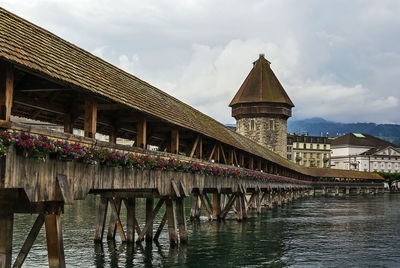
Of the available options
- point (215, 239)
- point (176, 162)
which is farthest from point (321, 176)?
point (176, 162)

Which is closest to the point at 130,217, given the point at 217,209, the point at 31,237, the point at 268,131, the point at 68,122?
the point at 68,122

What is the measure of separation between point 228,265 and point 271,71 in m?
59.8

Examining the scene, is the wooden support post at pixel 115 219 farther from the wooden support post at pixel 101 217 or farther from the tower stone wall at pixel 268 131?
the tower stone wall at pixel 268 131

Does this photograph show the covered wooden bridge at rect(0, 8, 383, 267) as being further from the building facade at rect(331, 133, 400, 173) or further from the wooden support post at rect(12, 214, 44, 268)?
the building facade at rect(331, 133, 400, 173)

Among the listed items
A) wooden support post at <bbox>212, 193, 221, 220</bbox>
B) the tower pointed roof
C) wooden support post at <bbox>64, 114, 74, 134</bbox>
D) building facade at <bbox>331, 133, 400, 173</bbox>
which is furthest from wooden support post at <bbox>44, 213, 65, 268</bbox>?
building facade at <bbox>331, 133, 400, 173</bbox>

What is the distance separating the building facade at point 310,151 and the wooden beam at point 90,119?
105 metres

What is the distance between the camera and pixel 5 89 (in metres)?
8.32

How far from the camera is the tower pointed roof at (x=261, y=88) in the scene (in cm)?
6681

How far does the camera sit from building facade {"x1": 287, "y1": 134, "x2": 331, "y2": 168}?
115500 mm

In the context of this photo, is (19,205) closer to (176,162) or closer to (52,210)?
(52,210)

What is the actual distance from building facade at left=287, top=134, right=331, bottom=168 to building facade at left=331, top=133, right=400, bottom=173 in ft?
21.7

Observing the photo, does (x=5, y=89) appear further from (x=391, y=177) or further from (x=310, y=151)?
(x=310, y=151)

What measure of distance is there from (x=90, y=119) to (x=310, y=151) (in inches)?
4315

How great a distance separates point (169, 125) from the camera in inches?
651
